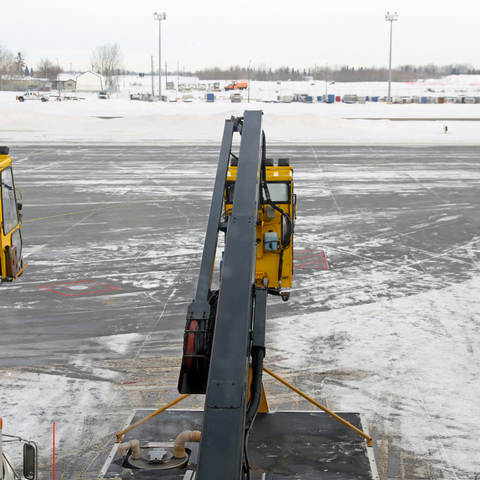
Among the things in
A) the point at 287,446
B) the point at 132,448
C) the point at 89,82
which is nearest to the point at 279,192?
the point at 287,446

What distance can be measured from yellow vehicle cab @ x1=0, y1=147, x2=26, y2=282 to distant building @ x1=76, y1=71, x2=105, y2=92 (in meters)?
124

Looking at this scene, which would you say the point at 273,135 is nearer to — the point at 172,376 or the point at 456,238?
the point at 456,238

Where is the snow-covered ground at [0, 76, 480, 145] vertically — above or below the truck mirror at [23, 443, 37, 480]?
above

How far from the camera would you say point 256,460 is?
8.18 m

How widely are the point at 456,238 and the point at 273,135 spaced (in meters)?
41.3

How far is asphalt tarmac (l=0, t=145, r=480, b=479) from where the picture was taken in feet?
38.7

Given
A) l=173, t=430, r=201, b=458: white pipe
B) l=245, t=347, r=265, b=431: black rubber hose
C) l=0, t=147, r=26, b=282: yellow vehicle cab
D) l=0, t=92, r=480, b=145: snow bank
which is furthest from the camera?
l=0, t=92, r=480, b=145: snow bank

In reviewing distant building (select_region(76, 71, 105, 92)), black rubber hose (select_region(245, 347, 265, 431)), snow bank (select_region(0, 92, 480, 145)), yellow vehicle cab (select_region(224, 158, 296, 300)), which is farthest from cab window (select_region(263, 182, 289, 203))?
distant building (select_region(76, 71, 105, 92))

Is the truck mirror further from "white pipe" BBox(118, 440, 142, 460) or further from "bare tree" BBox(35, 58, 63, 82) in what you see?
"bare tree" BBox(35, 58, 63, 82)

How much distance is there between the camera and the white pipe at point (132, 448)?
8109 mm

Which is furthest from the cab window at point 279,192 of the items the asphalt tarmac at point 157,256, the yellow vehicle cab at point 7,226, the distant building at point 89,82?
the distant building at point 89,82

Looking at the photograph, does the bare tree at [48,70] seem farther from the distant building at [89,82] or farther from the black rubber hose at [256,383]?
the black rubber hose at [256,383]

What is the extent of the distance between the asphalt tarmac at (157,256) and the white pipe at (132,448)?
0.55m

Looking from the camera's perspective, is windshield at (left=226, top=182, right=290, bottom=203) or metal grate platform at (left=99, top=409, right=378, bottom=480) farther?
windshield at (left=226, top=182, right=290, bottom=203)
